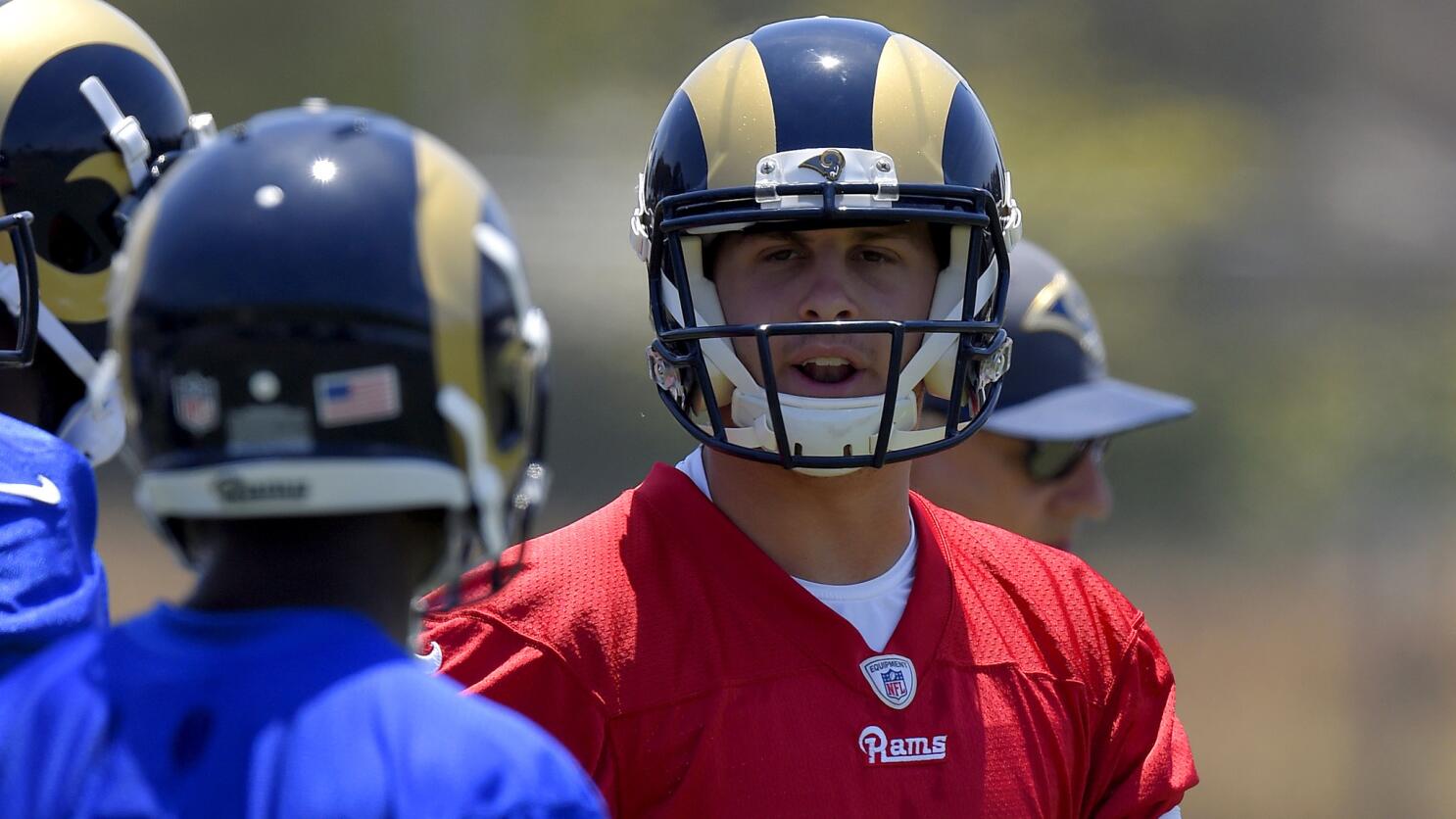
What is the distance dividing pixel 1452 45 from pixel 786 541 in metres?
7.59

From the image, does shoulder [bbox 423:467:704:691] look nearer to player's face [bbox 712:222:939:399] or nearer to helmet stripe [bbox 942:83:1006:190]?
player's face [bbox 712:222:939:399]

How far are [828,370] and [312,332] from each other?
99 centimetres

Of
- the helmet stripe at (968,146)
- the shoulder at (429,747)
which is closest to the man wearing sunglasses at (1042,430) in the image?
the helmet stripe at (968,146)

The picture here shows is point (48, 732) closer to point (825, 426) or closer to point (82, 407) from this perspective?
point (825, 426)

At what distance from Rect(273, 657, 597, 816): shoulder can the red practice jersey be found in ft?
2.16

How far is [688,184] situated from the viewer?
2.36 m

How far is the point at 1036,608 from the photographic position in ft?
7.73

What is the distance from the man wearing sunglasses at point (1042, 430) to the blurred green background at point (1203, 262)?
3456mm

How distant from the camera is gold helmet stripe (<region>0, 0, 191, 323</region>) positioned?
255 centimetres

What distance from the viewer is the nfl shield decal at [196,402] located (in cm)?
145

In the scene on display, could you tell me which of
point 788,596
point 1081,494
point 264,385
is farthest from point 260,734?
point 1081,494

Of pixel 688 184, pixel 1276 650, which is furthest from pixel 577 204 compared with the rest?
pixel 688 184

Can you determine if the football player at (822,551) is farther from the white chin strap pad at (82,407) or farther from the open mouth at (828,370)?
the white chin strap pad at (82,407)

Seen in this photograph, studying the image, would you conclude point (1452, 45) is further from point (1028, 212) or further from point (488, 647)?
point (488, 647)
